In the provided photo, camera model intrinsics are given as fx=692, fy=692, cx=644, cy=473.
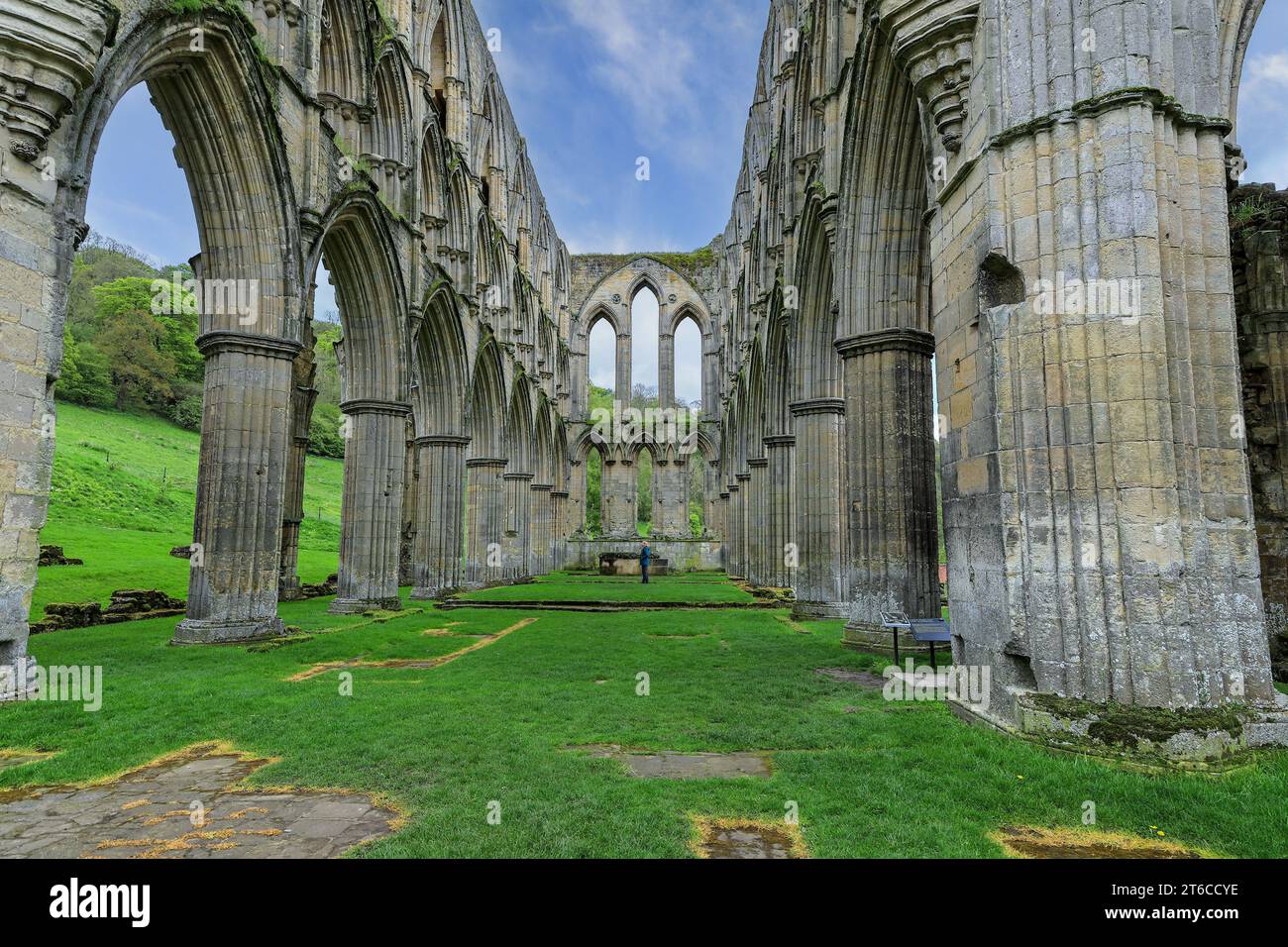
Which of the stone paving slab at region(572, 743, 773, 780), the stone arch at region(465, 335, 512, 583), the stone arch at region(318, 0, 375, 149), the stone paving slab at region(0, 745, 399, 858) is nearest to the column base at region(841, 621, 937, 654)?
the stone paving slab at region(572, 743, 773, 780)

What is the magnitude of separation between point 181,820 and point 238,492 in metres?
8.20

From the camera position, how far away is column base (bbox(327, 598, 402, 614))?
15.2m

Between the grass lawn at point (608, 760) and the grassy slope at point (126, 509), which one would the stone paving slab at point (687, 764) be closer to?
the grass lawn at point (608, 760)

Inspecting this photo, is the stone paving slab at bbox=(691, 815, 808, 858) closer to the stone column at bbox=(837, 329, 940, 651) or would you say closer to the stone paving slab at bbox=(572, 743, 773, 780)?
the stone paving slab at bbox=(572, 743, 773, 780)

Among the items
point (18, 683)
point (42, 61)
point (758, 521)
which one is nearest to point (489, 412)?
point (758, 521)

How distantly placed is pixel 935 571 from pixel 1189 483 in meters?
5.26

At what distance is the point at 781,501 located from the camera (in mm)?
20375

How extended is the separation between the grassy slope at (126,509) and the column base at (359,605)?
15.5 feet

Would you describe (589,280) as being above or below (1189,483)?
above

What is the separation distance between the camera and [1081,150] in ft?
16.7

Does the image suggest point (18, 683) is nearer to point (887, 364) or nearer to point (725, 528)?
point (887, 364)
